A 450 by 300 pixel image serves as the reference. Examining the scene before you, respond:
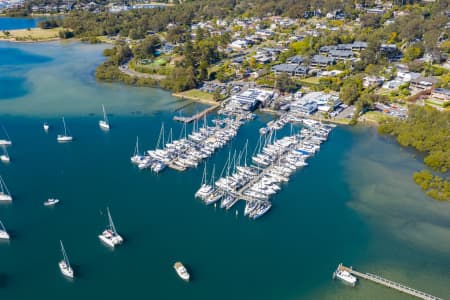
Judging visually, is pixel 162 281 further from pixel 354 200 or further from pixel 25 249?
Answer: pixel 354 200

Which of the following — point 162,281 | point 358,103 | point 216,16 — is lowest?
point 162,281

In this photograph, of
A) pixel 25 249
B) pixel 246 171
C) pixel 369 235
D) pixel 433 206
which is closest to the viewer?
pixel 25 249

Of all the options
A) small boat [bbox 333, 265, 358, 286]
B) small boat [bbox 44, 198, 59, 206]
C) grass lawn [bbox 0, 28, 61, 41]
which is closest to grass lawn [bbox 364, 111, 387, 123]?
small boat [bbox 333, 265, 358, 286]

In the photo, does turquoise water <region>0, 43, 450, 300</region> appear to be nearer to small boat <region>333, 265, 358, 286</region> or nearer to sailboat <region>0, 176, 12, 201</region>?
small boat <region>333, 265, 358, 286</region>

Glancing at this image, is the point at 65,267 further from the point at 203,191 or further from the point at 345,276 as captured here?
the point at 345,276

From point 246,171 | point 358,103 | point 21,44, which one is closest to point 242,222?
point 246,171

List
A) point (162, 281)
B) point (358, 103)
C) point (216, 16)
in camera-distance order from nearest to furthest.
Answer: point (162, 281) → point (358, 103) → point (216, 16)
